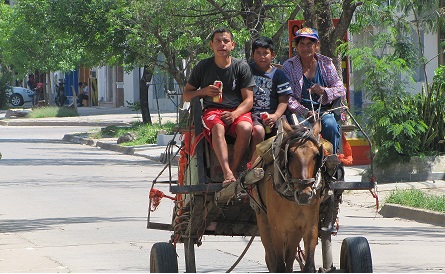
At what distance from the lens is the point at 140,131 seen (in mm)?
32750

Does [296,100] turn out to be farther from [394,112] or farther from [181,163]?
[394,112]

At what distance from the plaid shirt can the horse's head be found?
117 centimetres

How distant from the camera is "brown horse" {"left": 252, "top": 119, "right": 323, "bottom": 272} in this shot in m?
6.21

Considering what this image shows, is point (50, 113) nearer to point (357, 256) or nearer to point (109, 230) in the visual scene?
point (109, 230)

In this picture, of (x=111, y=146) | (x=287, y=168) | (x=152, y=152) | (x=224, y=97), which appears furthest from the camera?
(x=111, y=146)

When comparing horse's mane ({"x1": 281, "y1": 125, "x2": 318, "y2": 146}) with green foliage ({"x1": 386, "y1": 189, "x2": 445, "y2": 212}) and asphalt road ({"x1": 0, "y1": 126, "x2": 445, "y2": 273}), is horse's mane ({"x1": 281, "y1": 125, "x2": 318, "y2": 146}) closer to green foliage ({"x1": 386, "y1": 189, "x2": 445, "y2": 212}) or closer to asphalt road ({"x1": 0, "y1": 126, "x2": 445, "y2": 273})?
asphalt road ({"x1": 0, "y1": 126, "x2": 445, "y2": 273})

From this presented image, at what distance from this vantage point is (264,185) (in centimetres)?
677

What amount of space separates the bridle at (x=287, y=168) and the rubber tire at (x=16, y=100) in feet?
193

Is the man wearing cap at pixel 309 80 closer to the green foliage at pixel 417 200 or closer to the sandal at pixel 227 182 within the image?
the sandal at pixel 227 182

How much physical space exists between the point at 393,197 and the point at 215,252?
4982 millimetres

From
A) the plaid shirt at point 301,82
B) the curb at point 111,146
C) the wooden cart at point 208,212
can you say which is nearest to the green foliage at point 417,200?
the plaid shirt at point 301,82

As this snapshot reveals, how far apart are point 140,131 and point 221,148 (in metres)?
25.5

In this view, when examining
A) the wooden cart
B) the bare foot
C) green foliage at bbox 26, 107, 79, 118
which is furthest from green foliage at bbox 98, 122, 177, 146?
the bare foot

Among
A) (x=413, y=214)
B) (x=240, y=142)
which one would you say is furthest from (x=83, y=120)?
(x=240, y=142)
